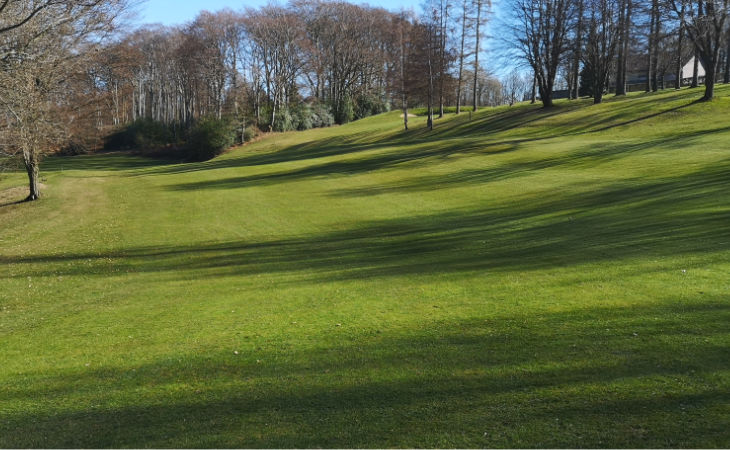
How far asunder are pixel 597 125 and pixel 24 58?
3453 centimetres

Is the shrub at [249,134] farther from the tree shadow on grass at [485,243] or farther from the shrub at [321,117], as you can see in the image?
the tree shadow on grass at [485,243]

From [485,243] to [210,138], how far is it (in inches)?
2026

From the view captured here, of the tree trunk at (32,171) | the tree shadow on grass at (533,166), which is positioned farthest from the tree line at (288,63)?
the tree shadow on grass at (533,166)

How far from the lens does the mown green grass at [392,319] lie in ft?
16.7

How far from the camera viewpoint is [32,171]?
29.6m

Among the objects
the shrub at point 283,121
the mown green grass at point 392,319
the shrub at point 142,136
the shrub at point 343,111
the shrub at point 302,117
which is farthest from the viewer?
the shrub at point 343,111

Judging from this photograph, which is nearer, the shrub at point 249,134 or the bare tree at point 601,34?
the bare tree at point 601,34

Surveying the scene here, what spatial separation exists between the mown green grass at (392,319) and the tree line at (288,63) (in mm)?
7628

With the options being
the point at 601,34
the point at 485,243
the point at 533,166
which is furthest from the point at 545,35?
the point at 485,243

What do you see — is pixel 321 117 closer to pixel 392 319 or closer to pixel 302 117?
pixel 302 117

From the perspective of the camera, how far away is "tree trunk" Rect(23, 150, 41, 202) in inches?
1115

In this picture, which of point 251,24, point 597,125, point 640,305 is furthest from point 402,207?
point 251,24

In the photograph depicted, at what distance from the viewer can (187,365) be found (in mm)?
6887

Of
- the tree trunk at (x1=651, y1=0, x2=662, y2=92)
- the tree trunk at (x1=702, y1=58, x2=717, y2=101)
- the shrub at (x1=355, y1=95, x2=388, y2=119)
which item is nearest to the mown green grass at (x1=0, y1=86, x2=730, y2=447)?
the tree trunk at (x1=702, y1=58, x2=717, y2=101)
